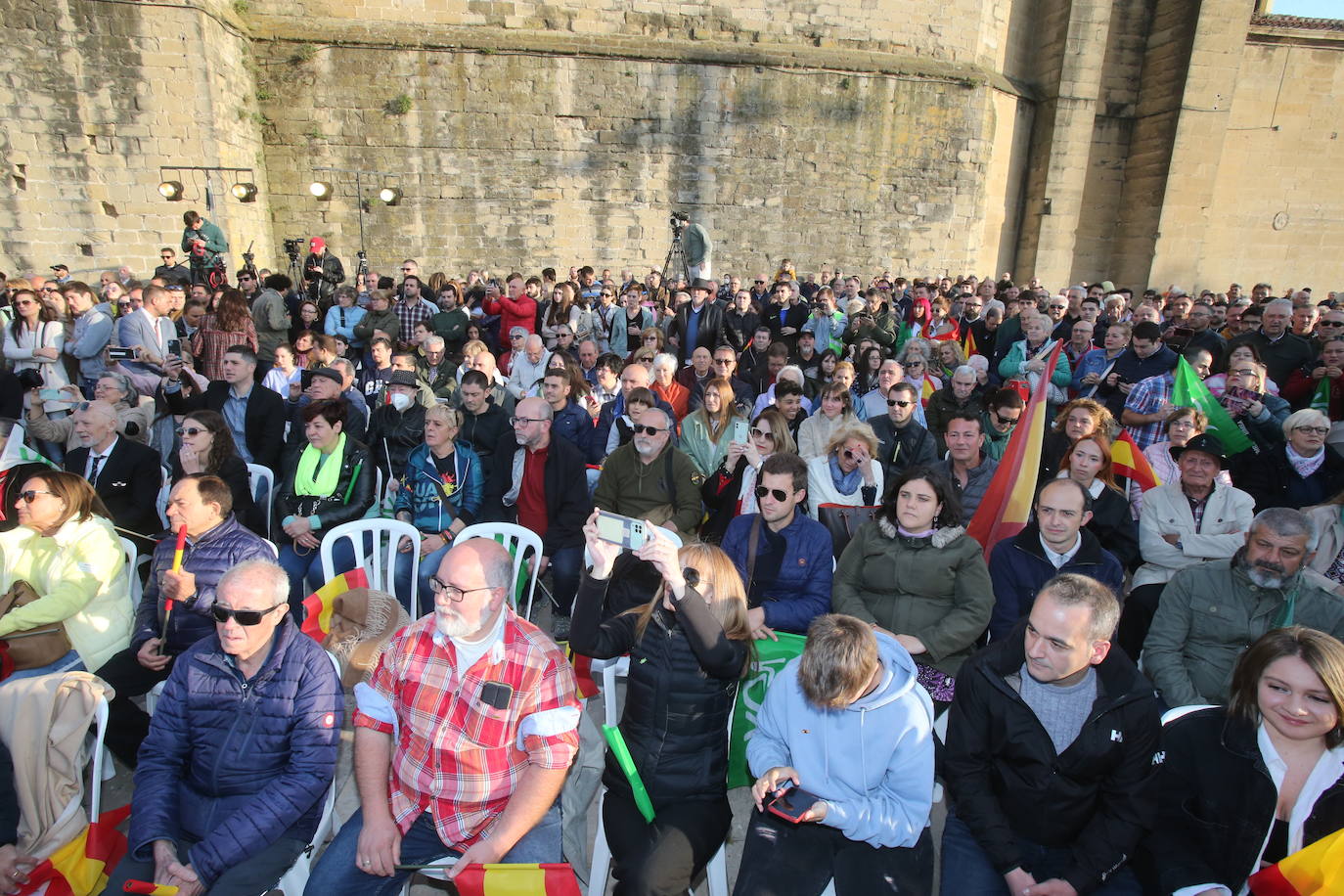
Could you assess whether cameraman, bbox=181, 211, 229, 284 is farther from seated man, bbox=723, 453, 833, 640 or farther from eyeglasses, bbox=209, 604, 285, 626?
seated man, bbox=723, 453, 833, 640

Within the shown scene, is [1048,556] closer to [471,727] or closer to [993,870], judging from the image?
[993,870]

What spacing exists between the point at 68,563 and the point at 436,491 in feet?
5.89

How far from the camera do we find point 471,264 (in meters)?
14.0

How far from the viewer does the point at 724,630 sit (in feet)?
8.44

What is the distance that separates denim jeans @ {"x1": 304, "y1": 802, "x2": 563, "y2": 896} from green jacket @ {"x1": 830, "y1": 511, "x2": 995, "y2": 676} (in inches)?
64.6

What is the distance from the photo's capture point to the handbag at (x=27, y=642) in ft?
9.61

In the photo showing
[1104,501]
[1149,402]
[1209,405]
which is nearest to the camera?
[1104,501]

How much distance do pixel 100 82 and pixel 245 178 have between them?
2.09 metres

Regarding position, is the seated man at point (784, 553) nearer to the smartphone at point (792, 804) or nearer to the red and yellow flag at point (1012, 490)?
the smartphone at point (792, 804)

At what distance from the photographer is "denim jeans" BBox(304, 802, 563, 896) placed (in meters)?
2.26

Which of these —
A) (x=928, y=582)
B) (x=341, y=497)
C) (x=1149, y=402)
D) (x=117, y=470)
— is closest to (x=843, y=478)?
(x=928, y=582)

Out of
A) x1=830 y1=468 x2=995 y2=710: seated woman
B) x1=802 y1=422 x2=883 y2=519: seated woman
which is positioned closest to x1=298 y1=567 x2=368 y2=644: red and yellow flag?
x1=830 y1=468 x2=995 y2=710: seated woman

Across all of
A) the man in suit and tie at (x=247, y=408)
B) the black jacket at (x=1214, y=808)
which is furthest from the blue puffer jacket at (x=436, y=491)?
the black jacket at (x=1214, y=808)

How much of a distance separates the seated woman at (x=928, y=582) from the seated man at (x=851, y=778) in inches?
31.3
